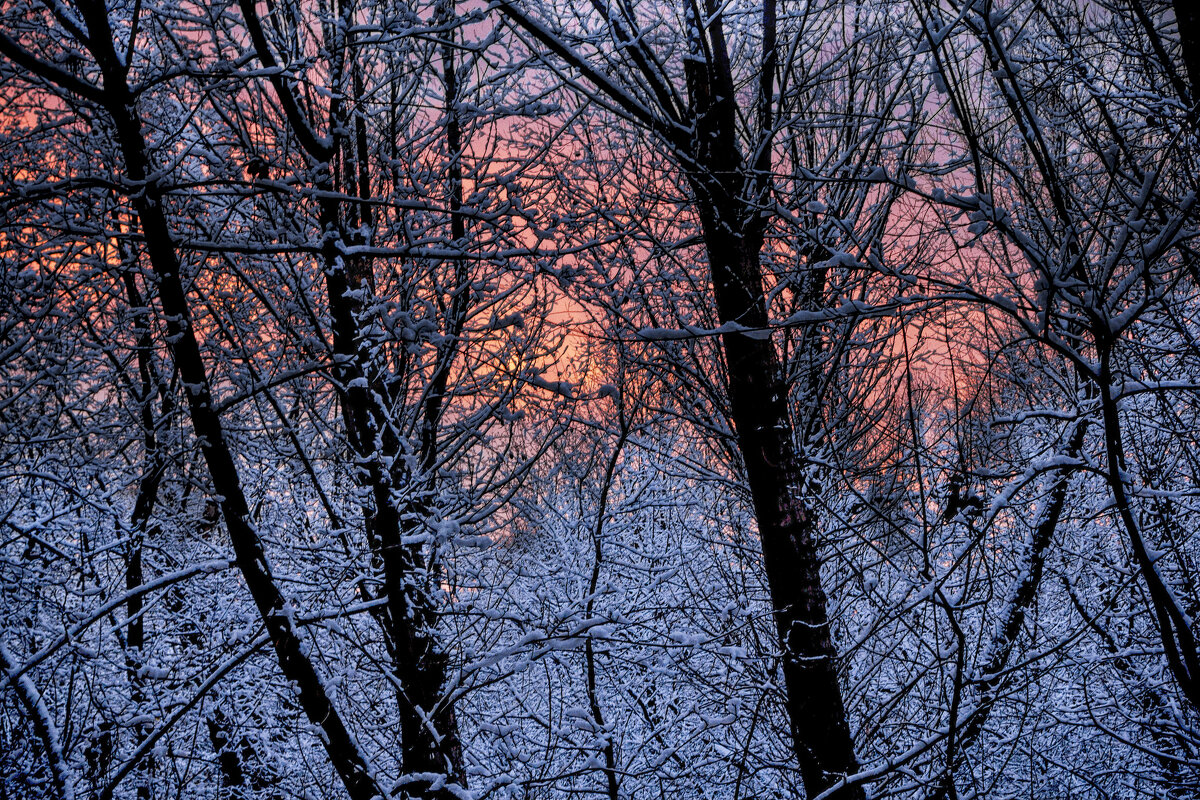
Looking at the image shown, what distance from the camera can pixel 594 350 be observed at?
791 cm

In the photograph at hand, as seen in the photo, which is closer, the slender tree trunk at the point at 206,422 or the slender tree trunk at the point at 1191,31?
the slender tree trunk at the point at 1191,31

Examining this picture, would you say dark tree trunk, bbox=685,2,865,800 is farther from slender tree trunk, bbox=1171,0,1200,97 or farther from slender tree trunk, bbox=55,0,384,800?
slender tree trunk, bbox=55,0,384,800

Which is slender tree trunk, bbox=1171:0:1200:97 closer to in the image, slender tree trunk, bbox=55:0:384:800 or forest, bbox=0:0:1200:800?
forest, bbox=0:0:1200:800

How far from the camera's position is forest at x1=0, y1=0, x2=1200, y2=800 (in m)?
3.34

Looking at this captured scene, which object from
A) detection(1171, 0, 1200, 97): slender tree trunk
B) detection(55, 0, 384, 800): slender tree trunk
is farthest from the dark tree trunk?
detection(55, 0, 384, 800): slender tree trunk

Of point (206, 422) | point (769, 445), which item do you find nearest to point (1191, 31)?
point (769, 445)

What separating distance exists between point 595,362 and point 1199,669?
6828 millimetres

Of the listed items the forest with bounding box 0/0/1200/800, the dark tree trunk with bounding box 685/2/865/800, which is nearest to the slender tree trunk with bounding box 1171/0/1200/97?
the forest with bounding box 0/0/1200/800

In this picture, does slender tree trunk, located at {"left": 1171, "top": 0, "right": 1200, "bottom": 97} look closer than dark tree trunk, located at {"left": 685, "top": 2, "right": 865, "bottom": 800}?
Yes

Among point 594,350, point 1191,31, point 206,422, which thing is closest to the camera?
point 1191,31

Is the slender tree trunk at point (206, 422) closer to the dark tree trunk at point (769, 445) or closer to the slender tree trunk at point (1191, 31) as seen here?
the dark tree trunk at point (769, 445)

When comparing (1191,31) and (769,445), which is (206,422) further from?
(1191,31)

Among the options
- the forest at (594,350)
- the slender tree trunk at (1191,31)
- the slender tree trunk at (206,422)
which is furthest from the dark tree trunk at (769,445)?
the slender tree trunk at (206,422)

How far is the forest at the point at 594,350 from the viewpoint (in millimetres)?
3340
